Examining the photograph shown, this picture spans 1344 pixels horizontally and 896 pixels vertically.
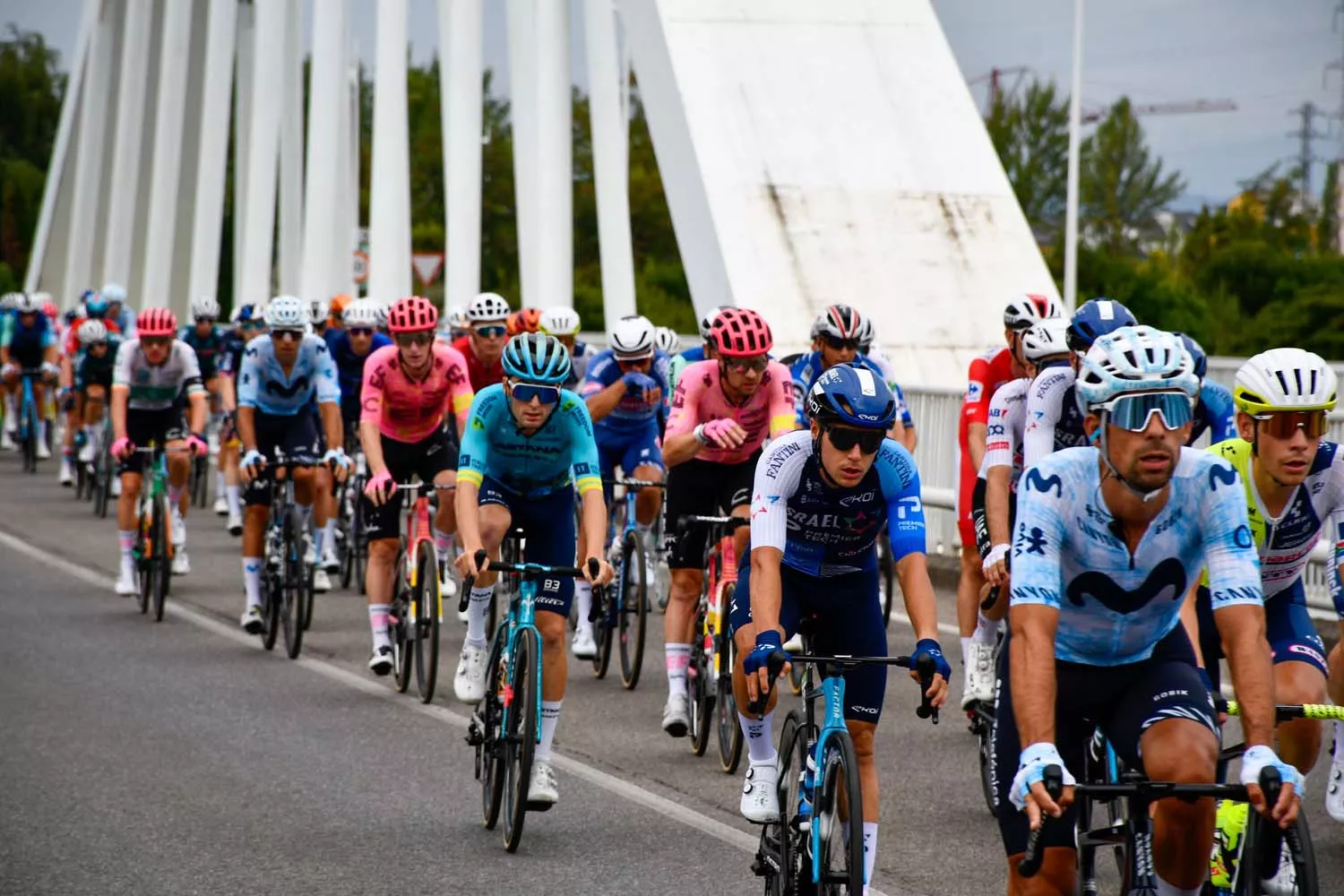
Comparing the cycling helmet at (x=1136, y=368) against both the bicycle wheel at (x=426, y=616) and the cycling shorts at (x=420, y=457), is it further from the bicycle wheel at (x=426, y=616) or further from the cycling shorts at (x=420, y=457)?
the cycling shorts at (x=420, y=457)

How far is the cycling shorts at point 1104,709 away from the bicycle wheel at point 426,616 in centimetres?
602

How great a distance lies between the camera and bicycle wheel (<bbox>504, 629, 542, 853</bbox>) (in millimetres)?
7555

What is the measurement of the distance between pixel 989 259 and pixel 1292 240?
62243mm

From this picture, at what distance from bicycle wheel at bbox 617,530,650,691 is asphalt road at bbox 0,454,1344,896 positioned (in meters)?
0.14

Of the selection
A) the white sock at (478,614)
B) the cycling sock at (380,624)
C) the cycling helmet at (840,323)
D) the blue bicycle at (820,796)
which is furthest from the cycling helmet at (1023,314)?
the cycling sock at (380,624)

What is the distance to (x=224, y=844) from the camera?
7598 mm

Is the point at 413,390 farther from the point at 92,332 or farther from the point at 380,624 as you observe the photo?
the point at 92,332

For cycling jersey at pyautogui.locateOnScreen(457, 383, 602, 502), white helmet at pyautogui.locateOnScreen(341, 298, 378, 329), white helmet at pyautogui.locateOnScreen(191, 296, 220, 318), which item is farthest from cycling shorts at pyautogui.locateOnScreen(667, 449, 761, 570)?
white helmet at pyautogui.locateOnScreen(191, 296, 220, 318)

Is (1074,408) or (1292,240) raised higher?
(1292,240)

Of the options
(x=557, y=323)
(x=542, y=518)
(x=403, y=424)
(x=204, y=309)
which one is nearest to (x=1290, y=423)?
(x=542, y=518)

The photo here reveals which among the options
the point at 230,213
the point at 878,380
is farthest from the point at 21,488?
the point at 230,213

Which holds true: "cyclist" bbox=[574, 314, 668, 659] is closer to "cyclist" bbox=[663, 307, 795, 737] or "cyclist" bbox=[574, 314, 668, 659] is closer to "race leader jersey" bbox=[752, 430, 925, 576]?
"cyclist" bbox=[663, 307, 795, 737]

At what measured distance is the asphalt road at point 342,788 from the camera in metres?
7.20

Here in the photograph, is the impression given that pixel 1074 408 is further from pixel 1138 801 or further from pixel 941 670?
pixel 1138 801
